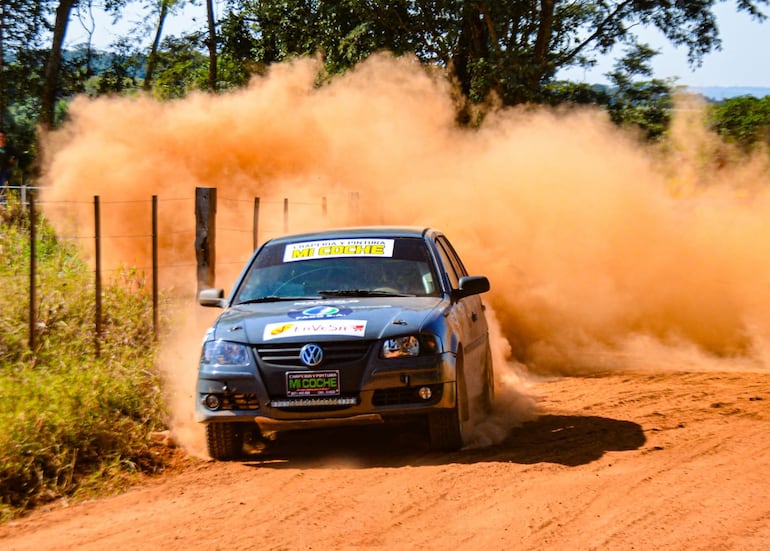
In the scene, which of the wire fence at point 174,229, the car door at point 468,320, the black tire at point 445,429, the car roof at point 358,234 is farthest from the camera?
the wire fence at point 174,229

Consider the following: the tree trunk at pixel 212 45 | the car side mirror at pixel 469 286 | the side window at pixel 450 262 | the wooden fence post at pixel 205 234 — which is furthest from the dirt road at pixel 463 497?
the tree trunk at pixel 212 45

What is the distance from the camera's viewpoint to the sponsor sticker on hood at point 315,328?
774 cm

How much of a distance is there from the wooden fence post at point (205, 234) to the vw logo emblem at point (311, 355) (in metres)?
4.56

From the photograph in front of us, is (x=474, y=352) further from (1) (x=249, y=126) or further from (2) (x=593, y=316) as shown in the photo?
(1) (x=249, y=126)

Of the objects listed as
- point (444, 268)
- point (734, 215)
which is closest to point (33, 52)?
point (734, 215)

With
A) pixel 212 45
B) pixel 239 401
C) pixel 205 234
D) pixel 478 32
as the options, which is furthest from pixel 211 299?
pixel 212 45

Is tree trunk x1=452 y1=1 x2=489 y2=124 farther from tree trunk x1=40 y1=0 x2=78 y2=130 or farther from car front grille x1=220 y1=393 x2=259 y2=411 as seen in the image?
car front grille x1=220 y1=393 x2=259 y2=411

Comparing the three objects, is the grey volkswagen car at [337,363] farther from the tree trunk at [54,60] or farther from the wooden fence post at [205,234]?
the tree trunk at [54,60]

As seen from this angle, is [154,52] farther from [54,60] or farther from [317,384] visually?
[317,384]

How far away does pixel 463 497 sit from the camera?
6562 millimetres

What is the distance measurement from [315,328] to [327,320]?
133 mm

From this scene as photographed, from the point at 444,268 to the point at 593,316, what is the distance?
313 inches

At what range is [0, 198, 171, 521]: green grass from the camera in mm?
7496

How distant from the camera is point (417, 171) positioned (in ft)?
73.3
